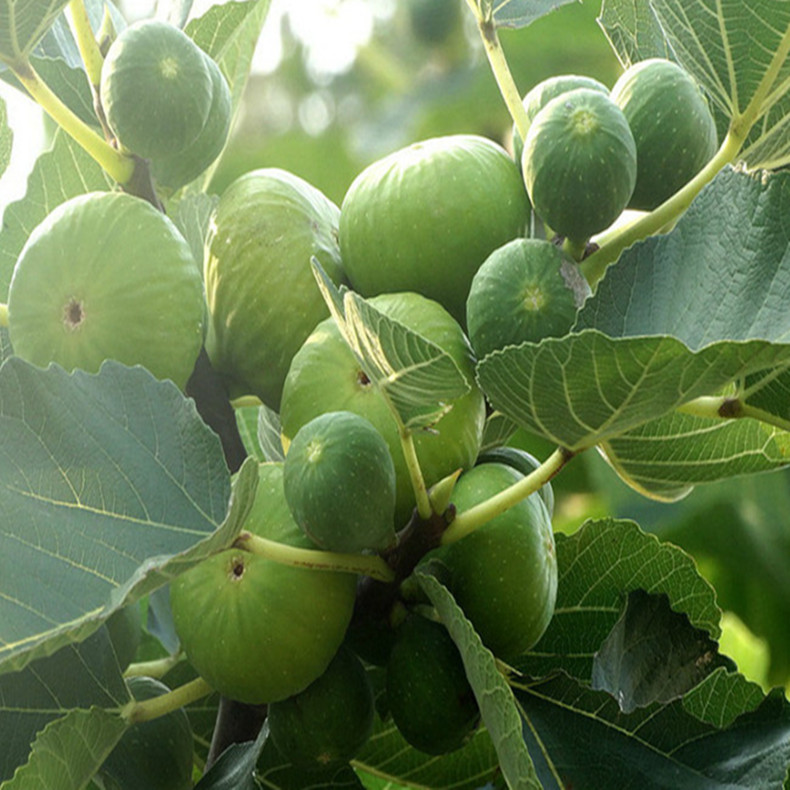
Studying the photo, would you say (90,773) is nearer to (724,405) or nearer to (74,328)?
(74,328)

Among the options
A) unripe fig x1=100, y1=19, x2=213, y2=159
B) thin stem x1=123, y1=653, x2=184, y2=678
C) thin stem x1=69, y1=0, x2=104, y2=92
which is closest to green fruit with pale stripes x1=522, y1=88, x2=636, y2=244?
unripe fig x1=100, y1=19, x2=213, y2=159

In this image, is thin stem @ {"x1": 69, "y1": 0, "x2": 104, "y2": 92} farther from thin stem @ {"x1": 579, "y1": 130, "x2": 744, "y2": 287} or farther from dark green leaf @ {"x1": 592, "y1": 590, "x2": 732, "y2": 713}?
dark green leaf @ {"x1": 592, "y1": 590, "x2": 732, "y2": 713}

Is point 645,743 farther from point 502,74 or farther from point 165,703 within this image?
point 502,74

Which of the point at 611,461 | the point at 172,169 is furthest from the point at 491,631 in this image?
the point at 172,169

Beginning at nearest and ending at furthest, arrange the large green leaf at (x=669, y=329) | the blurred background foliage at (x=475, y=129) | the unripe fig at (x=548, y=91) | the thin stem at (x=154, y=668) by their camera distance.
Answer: the large green leaf at (x=669, y=329) < the unripe fig at (x=548, y=91) < the thin stem at (x=154, y=668) < the blurred background foliage at (x=475, y=129)

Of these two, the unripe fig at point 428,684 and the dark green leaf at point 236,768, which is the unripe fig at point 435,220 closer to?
the unripe fig at point 428,684

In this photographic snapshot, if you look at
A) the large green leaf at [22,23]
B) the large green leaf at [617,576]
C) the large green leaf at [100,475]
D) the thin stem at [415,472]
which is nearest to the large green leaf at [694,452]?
the large green leaf at [617,576]
